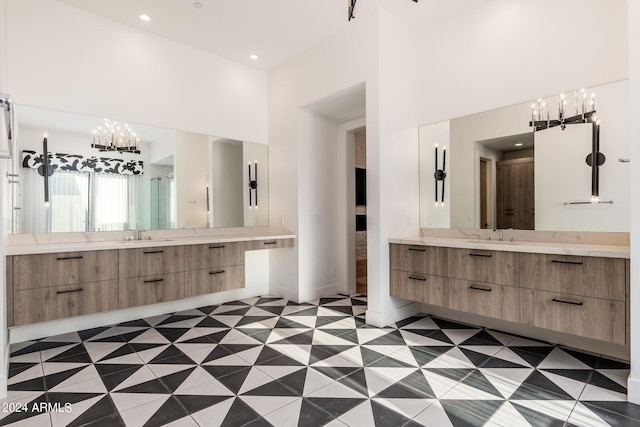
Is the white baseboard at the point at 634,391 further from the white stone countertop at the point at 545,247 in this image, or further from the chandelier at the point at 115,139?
the chandelier at the point at 115,139

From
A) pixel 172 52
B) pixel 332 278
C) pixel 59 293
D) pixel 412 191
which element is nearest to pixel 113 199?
pixel 59 293

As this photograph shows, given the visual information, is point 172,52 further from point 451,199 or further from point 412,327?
point 412,327

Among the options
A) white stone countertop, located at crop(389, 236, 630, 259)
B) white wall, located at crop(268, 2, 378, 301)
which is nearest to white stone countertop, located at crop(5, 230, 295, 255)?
white wall, located at crop(268, 2, 378, 301)

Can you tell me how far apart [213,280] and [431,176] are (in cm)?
265

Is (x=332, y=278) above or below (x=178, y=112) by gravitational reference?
below

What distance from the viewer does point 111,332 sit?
3.18 metres

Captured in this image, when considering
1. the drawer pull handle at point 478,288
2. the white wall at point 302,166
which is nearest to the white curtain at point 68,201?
the white wall at point 302,166

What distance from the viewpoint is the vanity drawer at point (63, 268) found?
8.24 ft

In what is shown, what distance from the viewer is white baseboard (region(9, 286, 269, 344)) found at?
2.95 meters

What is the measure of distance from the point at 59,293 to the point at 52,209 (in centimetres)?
91

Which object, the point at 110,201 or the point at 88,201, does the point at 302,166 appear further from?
the point at 88,201

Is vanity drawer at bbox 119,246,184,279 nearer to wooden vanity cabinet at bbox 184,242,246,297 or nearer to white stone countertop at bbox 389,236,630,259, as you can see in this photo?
wooden vanity cabinet at bbox 184,242,246,297

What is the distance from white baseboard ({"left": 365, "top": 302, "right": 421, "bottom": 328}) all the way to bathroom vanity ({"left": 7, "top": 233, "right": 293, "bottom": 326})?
1516 mm

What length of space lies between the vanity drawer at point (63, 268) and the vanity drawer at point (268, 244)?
138 cm
